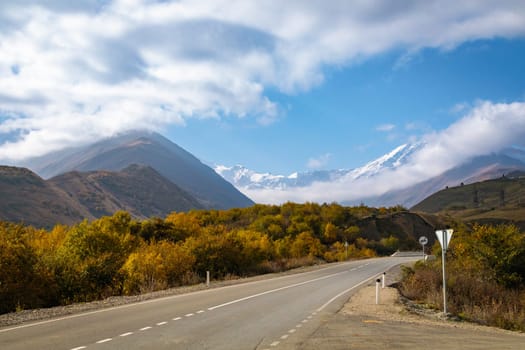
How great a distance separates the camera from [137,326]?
12.5 meters

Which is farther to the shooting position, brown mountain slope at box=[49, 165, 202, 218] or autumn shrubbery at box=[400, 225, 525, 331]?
brown mountain slope at box=[49, 165, 202, 218]

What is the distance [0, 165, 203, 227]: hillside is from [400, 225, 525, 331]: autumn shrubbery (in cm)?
9500

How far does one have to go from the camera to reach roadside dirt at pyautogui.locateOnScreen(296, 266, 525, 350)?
10195 millimetres

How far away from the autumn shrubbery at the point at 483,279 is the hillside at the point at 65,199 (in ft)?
312

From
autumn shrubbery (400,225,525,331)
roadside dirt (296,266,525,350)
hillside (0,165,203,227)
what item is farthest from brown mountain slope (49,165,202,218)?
roadside dirt (296,266,525,350)

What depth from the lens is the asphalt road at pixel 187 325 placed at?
10213mm

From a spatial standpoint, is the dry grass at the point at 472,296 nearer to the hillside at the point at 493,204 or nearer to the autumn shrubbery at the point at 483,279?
the autumn shrubbery at the point at 483,279

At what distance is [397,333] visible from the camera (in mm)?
11781

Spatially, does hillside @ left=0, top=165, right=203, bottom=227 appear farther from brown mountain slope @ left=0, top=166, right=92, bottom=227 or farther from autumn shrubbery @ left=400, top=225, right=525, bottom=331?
autumn shrubbery @ left=400, top=225, right=525, bottom=331

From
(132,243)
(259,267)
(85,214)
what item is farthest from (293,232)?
(85,214)

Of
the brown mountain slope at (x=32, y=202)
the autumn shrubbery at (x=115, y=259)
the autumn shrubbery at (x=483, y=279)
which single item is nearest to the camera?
the autumn shrubbery at (x=115, y=259)

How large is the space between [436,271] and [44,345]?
2226 cm

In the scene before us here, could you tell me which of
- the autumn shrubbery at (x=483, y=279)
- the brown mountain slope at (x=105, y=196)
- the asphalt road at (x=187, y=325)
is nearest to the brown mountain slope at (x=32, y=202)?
the brown mountain slope at (x=105, y=196)

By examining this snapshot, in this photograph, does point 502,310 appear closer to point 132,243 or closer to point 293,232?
point 132,243
